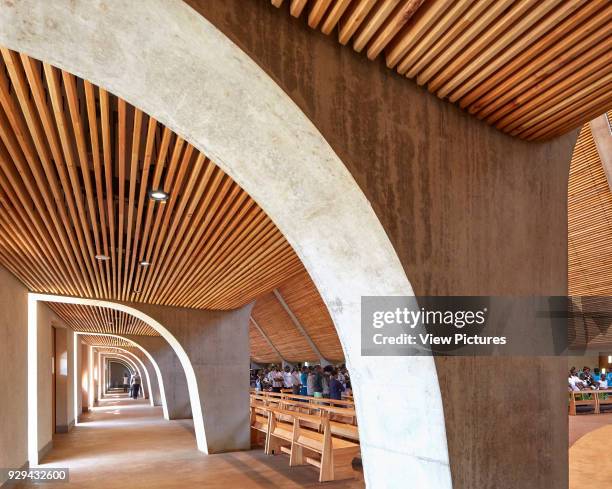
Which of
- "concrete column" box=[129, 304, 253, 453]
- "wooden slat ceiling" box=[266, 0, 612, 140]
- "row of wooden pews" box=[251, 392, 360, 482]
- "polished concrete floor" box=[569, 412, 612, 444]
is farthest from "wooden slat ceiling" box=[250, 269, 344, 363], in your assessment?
"wooden slat ceiling" box=[266, 0, 612, 140]

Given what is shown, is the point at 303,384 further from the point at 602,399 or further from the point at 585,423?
the point at 602,399

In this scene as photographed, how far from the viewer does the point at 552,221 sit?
325 centimetres

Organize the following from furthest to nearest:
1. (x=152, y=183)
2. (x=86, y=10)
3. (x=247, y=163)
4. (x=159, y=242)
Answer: (x=159, y=242) < (x=152, y=183) < (x=247, y=163) < (x=86, y=10)

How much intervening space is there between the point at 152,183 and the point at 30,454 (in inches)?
330

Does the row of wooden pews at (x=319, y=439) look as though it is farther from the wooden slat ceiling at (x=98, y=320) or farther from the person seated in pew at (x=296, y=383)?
the wooden slat ceiling at (x=98, y=320)

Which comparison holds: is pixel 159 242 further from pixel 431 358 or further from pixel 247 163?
pixel 431 358

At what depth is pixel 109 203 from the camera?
16.1 ft

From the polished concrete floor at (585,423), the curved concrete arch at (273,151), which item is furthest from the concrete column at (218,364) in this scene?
the curved concrete arch at (273,151)

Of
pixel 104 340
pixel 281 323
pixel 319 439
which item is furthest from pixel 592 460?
pixel 104 340

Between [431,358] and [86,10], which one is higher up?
[86,10]

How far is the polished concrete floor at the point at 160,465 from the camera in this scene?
26.6ft

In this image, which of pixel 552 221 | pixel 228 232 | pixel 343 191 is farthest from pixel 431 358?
pixel 228 232

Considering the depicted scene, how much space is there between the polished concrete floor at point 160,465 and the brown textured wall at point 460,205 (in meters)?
5.08

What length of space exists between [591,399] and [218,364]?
1038 centimetres
